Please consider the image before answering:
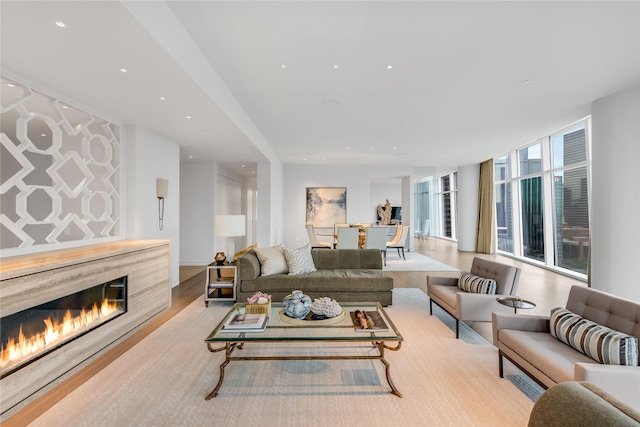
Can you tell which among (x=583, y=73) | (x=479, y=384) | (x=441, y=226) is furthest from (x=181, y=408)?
(x=441, y=226)

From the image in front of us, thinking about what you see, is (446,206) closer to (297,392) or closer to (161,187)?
(161,187)

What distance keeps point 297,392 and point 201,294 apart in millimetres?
3005

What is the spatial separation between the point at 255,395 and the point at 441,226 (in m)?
12.0

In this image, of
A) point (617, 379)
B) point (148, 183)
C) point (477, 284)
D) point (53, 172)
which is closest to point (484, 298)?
point (477, 284)

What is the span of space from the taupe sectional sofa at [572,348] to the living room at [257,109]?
86.7 inches

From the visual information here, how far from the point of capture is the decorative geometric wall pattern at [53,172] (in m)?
2.67

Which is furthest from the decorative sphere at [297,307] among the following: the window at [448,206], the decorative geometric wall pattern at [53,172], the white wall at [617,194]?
the window at [448,206]

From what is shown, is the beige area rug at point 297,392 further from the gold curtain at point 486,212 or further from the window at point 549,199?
the gold curtain at point 486,212

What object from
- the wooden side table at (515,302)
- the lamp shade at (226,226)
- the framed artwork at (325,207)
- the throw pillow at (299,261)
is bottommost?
the wooden side table at (515,302)

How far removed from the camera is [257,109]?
448cm

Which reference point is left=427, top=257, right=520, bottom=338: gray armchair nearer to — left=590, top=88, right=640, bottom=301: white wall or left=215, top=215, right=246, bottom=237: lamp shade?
left=590, top=88, right=640, bottom=301: white wall

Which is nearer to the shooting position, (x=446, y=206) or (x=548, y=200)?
(x=548, y=200)

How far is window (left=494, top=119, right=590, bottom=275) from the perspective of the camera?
18.6ft

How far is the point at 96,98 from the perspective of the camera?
3.15 m
